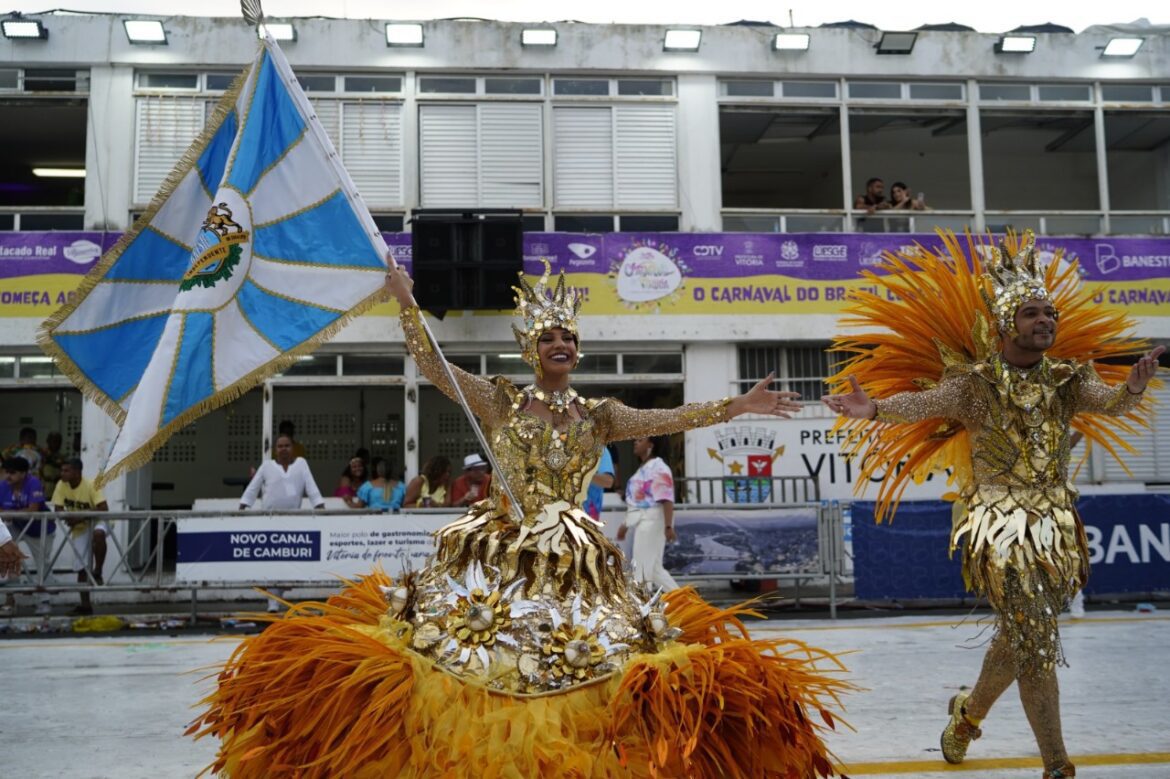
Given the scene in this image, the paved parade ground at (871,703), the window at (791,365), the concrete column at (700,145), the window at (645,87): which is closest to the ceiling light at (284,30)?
the window at (645,87)

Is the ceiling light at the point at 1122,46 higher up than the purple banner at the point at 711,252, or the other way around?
the ceiling light at the point at 1122,46

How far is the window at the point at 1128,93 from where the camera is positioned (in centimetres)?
1525

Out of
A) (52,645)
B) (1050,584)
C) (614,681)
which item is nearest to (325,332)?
(614,681)

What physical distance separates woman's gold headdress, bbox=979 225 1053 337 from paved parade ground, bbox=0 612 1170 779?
190 centimetres

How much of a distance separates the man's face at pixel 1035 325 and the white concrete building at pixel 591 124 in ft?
29.6

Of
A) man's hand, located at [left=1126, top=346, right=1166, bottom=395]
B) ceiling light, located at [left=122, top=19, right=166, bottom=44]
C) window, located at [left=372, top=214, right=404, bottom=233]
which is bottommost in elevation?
man's hand, located at [left=1126, top=346, right=1166, bottom=395]

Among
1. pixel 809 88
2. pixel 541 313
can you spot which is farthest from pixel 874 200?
pixel 541 313

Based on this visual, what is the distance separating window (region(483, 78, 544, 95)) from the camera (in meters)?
14.4

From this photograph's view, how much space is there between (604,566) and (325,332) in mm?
1800

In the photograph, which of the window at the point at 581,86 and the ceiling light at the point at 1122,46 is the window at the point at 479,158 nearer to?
the window at the point at 581,86

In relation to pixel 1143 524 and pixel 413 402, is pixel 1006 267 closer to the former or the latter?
pixel 1143 524

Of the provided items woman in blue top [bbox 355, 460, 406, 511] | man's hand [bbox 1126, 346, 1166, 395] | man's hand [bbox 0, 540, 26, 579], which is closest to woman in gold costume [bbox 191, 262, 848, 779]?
man's hand [bbox 1126, 346, 1166, 395]

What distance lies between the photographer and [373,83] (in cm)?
1421

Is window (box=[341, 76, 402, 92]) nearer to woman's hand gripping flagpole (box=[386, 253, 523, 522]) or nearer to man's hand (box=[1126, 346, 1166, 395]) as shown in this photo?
woman's hand gripping flagpole (box=[386, 253, 523, 522])
